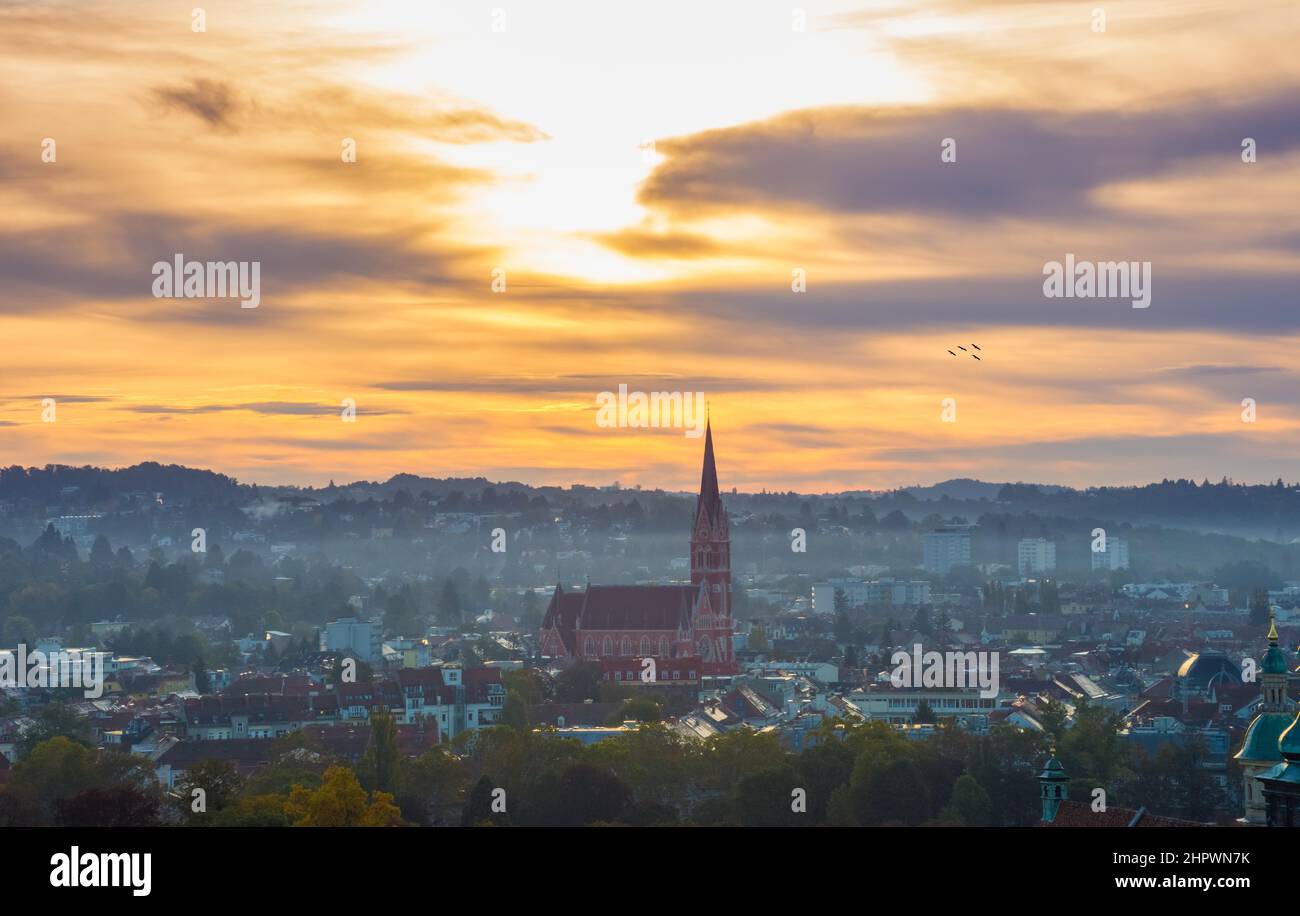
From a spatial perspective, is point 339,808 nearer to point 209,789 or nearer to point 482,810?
point 209,789

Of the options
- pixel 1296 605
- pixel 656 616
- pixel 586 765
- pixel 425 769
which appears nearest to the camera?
pixel 586 765

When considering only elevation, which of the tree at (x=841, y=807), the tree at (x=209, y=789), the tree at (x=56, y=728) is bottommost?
the tree at (x=841, y=807)

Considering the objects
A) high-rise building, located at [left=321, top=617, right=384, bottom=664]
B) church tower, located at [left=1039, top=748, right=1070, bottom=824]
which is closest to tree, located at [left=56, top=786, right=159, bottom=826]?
church tower, located at [left=1039, top=748, right=1070, bottom=824]

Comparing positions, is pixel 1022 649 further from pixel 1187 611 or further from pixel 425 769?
pixel 425 769

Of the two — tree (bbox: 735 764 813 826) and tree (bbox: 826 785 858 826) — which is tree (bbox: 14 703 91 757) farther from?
tree (bbox: 826 785 858 826)

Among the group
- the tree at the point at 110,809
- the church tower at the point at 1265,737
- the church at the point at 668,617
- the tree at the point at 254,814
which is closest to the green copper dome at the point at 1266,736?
the church tower at the point at 1265,737

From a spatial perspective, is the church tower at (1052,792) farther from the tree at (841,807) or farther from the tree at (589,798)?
the tree at (589,798)

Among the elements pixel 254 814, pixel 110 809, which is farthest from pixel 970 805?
pixel 110 809
